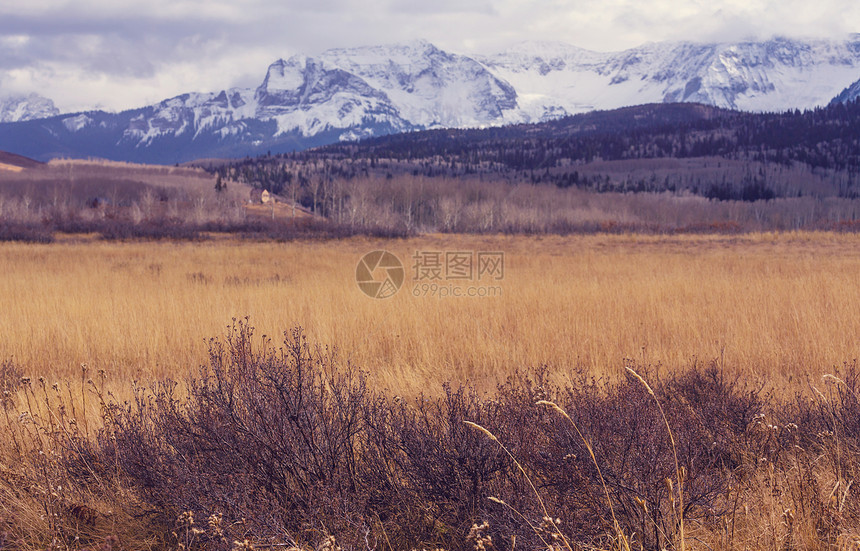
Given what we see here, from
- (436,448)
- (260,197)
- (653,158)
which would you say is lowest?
(436,448)

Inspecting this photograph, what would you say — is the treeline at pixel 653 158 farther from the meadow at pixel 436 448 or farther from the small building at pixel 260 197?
the meadow at pixel 436 448

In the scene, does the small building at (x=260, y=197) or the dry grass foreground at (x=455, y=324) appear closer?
the dry grass foreground at (x=455, y=324)

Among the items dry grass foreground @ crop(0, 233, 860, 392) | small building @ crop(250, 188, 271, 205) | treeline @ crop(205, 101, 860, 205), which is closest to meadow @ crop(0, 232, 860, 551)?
dry grass foreground @ crop(0, 233, 860, 392)

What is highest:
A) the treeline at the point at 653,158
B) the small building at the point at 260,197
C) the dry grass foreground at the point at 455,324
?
the treeline at the point at 653,158

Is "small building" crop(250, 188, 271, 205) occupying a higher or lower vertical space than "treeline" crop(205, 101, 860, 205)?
lower

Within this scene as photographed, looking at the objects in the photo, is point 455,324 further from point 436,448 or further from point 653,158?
point 653,158

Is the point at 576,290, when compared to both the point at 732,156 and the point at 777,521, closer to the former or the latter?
the point at 777,521

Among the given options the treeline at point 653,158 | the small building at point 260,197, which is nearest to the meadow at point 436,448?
the small building at point 260,197

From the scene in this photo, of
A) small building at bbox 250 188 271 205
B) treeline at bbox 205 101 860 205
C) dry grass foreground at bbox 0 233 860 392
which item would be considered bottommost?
dry grass foreground at bbox 0 233 860 392

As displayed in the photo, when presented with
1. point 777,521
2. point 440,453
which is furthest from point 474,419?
point 777,521

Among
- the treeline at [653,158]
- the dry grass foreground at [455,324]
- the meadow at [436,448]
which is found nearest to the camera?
the meadow at [436,448]

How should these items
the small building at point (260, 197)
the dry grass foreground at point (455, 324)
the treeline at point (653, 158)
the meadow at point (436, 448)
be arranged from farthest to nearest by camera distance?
the treeline at point (653, 158) < the small building at point (260, 197) < the dry grass foreground at point (455, 324) < the meadow at point (436, 448)

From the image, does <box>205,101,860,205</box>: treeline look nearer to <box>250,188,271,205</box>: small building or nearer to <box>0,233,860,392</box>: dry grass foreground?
<box>250,188,271,205</box>: small building

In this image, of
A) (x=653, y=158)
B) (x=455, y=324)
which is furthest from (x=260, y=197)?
(x=455, y=324)
